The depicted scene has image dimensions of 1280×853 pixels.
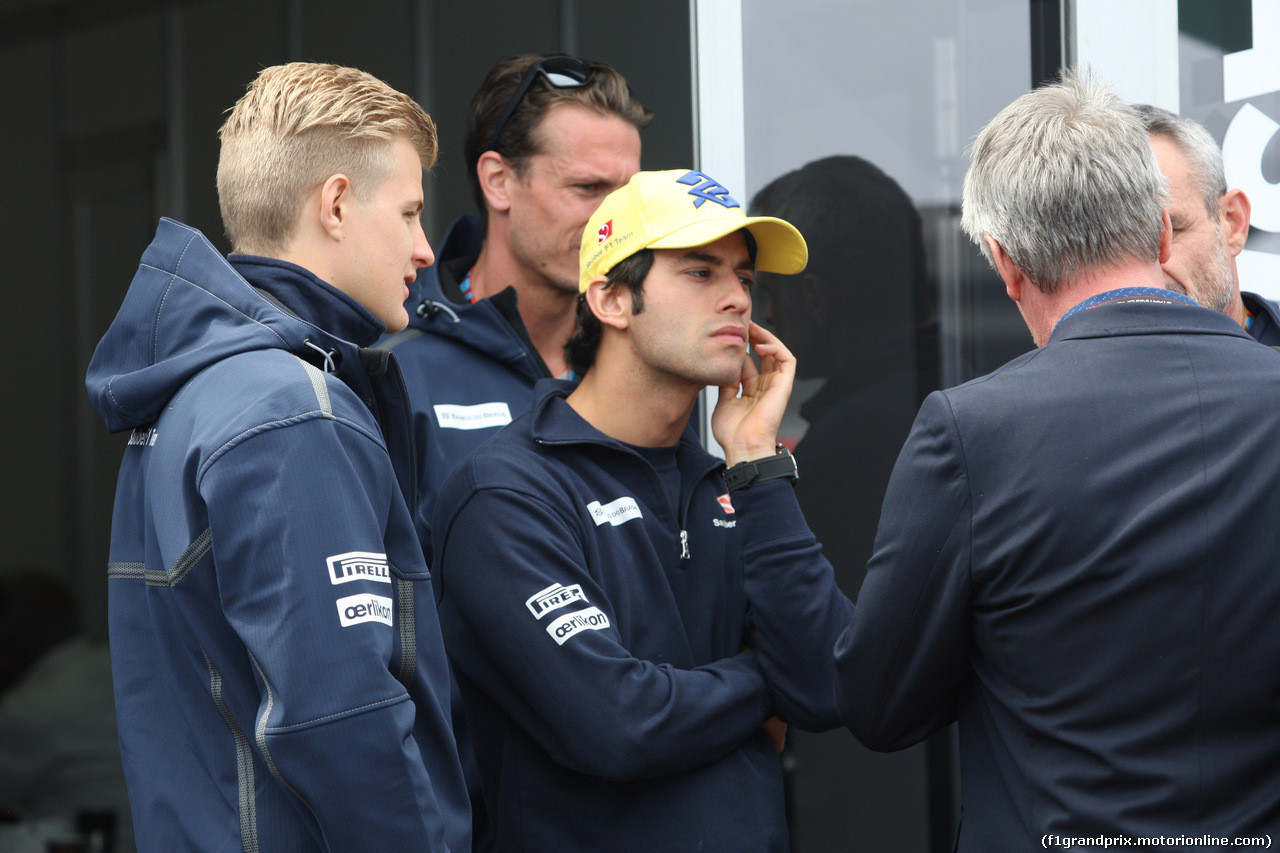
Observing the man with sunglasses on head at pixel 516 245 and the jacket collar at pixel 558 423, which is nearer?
the jacket collar at pixel 558 423

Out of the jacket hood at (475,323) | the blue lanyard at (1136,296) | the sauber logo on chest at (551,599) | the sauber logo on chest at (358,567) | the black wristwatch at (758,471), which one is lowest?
the sauber logo on chest at (551,599)

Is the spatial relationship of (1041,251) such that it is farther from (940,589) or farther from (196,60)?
(196,60)

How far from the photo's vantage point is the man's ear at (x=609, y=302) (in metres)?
2.18

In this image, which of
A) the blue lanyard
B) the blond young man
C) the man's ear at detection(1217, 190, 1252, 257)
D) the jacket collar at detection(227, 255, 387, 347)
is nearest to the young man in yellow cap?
the blond young man

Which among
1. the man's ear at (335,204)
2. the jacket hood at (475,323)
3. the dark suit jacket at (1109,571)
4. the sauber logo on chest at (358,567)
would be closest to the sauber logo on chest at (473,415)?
the jacket hood at (475,323)

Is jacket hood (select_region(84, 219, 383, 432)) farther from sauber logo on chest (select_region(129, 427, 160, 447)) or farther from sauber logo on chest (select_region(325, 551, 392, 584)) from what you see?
sauber logo on chest (select_region(325, 551, 392, 584))

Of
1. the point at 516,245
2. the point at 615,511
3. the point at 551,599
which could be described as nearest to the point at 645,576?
the point at 615,511

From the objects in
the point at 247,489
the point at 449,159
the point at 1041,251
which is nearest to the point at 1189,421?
the point at 1041,251

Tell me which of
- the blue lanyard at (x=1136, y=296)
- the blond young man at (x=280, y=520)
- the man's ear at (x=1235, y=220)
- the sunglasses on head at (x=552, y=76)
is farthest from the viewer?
the sunglasses on head at (x=552, y=76)

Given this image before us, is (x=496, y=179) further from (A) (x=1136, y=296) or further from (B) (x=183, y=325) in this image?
(A) (x=1136, y=296)

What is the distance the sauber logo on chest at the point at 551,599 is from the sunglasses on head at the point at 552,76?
1324 mm

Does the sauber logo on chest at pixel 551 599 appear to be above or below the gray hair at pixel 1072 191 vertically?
below

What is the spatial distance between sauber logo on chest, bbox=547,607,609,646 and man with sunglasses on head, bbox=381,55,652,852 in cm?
67

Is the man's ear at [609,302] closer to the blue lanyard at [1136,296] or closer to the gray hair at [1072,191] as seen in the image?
the gray hair at [1072,191]
